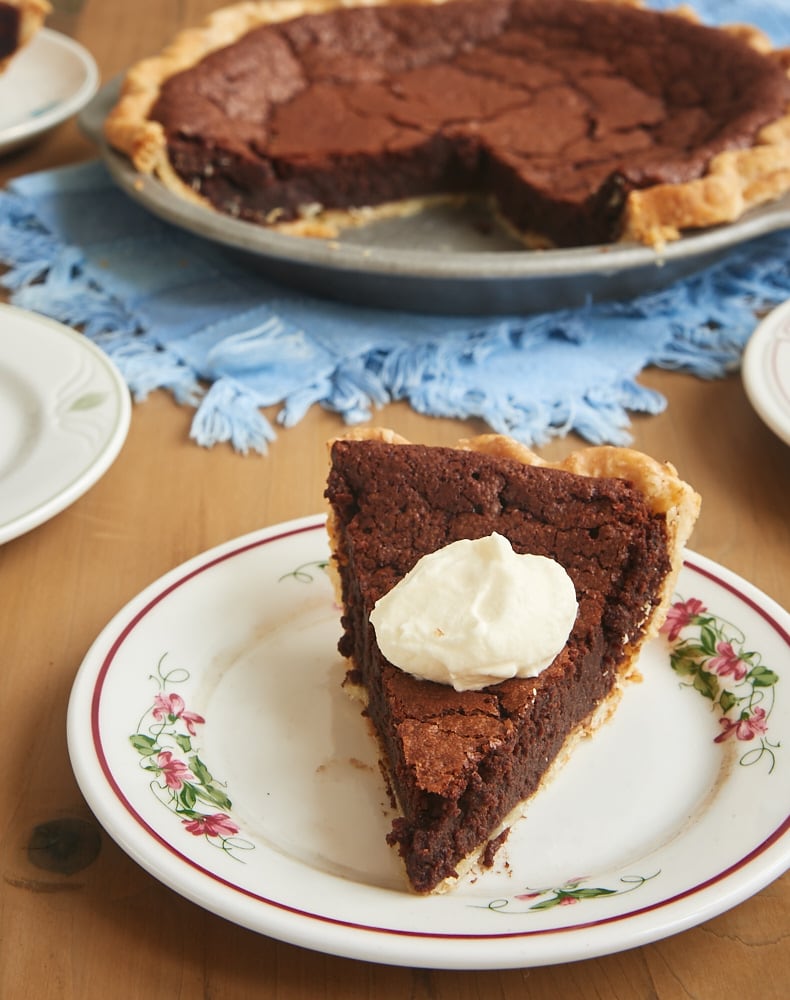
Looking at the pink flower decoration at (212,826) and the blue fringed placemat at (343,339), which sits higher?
the pink flower decoration at (212,826)

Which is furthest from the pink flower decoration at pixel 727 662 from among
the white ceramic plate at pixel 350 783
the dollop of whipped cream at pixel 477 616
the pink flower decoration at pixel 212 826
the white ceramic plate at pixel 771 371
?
the pink flower decoration at pixel 212 826

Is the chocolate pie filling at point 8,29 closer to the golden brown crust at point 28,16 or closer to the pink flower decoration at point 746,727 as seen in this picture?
the golden brown crust at point 28,16

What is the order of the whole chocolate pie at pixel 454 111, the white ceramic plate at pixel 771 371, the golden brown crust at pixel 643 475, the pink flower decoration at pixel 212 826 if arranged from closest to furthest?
the pink flower decoration at pixel 212 826
the golden brown crust at pixel 643 475
the white ceramic plate at pixel 771 371
the whole chocolate pie at pixel 454 111

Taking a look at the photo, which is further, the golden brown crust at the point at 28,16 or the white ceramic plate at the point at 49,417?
the golden brown crust at the point at 28,16

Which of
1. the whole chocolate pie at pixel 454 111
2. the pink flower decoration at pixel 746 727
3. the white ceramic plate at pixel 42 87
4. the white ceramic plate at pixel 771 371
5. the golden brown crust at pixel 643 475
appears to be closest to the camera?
the pink flower decoration at pixel 746 727

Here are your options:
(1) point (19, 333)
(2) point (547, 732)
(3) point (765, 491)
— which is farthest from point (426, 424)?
(2) point (547, 732)

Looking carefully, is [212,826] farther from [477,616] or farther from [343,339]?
[343,339]

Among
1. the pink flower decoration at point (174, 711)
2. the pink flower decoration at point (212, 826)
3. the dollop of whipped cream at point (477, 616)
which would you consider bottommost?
the pink flower decoration at point (174, 711)

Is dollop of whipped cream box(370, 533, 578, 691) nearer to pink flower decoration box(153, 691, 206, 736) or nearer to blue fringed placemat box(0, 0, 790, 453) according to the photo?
pink flower decoration box(153, 691, 206, 736)

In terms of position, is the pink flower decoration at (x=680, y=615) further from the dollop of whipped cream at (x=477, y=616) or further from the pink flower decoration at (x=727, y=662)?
the dollop of whipped cream at (x=477, y=616)
